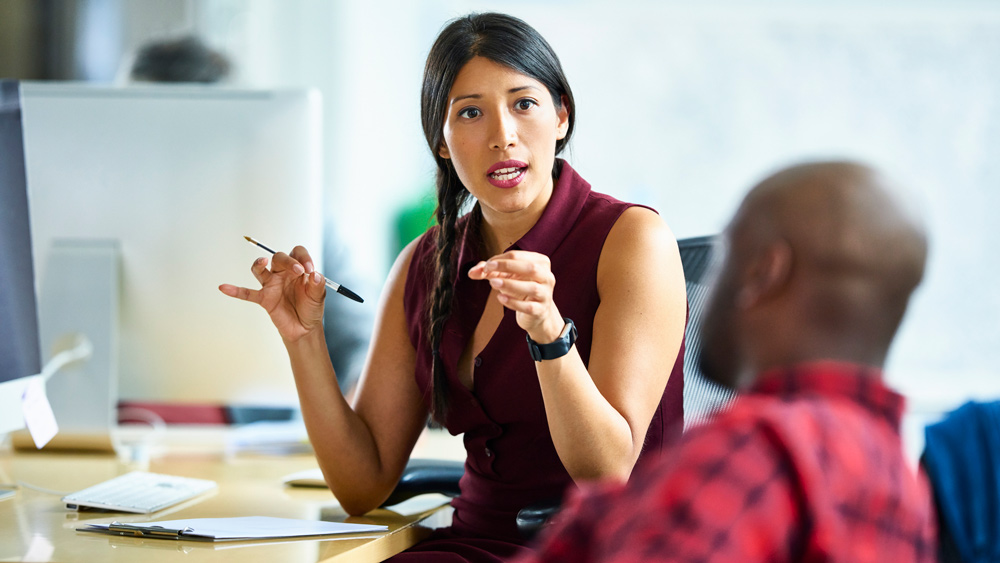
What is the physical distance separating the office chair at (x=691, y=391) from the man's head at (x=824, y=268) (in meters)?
0.69

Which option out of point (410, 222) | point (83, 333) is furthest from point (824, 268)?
point (410, 222)

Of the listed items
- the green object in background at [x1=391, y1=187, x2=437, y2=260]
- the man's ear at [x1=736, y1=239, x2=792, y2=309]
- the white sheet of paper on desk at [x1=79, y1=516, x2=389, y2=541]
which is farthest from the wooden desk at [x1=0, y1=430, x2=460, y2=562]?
the green object in background at [x1=391, y1=187, x2=437, y2=260]

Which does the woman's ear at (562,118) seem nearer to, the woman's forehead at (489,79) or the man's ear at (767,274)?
the woman's forehead at (489,79)

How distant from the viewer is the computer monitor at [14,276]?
1.28 meters

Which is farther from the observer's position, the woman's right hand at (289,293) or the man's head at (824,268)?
the woman's right hand at (289,293)

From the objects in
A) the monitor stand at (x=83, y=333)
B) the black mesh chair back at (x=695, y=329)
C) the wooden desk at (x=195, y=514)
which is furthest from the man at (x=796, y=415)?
the monitor stand at (x=83, y=333)

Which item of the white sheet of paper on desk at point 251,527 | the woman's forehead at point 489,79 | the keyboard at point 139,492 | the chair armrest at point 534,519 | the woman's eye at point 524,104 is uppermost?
the woman's forehead at point 489,79

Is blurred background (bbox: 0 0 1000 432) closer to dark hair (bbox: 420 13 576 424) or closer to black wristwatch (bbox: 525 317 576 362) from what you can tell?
dark hair (bbox: 420 13 576 424)

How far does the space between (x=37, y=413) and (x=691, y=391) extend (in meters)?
1.01

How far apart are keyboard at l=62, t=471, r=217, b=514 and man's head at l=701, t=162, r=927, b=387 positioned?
2.88 ft

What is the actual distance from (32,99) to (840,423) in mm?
1438

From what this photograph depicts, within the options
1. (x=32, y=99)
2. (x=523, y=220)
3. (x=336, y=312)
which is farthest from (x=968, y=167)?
(x=32, y=99)

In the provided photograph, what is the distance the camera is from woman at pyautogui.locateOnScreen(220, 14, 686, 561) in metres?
1.21

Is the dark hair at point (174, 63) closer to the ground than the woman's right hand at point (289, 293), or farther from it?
farther from it
